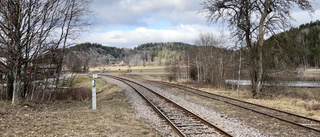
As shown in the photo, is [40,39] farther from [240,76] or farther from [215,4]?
[240,76]

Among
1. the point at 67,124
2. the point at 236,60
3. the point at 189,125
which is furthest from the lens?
the point at 236,60

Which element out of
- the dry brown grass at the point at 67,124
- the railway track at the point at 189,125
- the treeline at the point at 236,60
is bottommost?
the railway track at the point at 189,125

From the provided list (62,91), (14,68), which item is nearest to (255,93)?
(62,91)

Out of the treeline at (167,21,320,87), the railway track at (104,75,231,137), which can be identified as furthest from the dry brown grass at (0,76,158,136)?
the treeline at (167,21,320,87)

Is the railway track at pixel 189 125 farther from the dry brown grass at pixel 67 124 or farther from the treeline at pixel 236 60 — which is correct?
the treeline at pixel 236 60

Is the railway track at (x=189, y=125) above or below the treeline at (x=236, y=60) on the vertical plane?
below

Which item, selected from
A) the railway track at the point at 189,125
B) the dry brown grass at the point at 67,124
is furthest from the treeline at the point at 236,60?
the dry brown grass at the point at 67,124

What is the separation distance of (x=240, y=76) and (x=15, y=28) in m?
22.0

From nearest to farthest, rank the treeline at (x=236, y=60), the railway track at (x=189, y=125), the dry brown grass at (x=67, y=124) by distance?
the dry brown grass at (x=67, y=124) < the railway track at (x=189, y=125) < the treeline at (x=236, y=60)

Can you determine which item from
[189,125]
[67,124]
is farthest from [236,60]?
[67,124]

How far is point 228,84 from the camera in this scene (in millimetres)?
29484

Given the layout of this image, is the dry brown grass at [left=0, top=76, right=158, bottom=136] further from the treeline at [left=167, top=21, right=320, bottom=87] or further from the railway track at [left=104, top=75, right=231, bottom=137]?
the treeline at [left=167, top=21, right=320, bottom=87]

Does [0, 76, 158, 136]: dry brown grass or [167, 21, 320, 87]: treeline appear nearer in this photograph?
[0, 76, 158, 136]: dry brown grass

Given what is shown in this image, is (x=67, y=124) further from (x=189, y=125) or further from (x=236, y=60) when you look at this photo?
(x=236, y=60)
